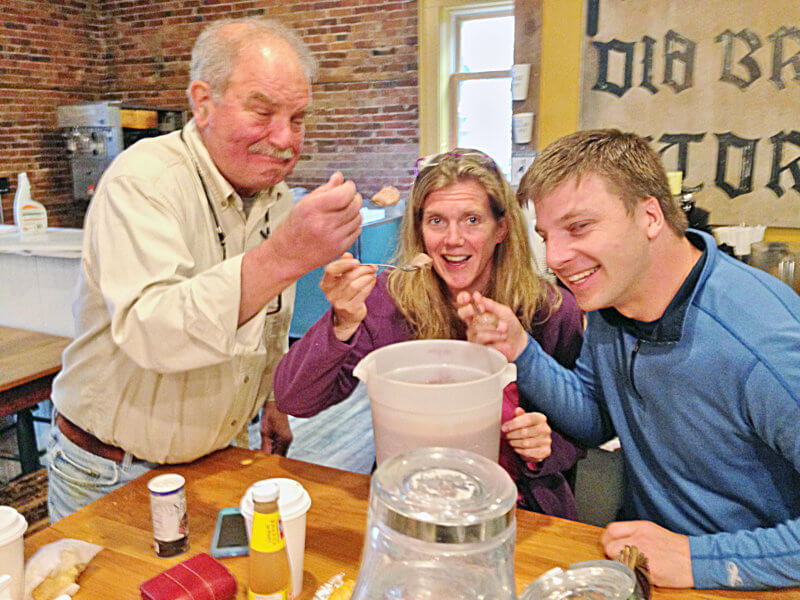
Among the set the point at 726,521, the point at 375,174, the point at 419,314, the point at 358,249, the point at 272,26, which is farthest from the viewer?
the point at 375,174

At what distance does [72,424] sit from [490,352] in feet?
3.34

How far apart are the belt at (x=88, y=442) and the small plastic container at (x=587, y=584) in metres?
1.06

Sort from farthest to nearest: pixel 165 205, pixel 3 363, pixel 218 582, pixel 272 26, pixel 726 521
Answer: pixel 3 363, pixel 272 26, pixel 165 205, pixel 726 521, pixel 218 582

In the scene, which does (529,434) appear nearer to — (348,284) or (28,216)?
(348,284)

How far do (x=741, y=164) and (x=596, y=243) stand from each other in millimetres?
2228

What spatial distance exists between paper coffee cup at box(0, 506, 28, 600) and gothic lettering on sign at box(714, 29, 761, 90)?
3192 mm

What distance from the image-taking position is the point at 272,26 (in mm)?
1485

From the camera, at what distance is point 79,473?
1.52 metres

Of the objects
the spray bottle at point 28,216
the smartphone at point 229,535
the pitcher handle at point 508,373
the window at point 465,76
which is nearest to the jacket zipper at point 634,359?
the pitcher handle at point 508,373

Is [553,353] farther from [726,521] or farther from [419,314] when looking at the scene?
[726,521]

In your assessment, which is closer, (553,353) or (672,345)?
(672,345)

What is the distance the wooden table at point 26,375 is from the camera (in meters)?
2.35

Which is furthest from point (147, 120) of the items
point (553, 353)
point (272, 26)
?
point (553, 353)

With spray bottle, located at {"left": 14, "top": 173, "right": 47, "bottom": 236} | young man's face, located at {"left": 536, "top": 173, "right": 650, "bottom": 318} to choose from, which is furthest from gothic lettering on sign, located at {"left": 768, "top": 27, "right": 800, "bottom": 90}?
spray bottle, located at {"left": 14, "top": 173, "right": 47, "bottom": 236}
